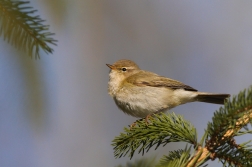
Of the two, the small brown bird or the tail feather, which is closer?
the tail feather

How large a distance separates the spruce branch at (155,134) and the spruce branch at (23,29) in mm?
748

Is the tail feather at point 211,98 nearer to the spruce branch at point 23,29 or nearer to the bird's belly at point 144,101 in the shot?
the bird's belly at point 144,101

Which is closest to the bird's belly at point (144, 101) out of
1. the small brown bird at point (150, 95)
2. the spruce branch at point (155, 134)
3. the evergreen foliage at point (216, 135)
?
the small brown bird at point (150, 95)

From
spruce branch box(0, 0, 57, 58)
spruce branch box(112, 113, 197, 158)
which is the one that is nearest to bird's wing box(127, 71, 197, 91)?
spruce branch box(112, 113, 197, 158)

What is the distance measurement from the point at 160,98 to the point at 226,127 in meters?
2.25

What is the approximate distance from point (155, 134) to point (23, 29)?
896mm

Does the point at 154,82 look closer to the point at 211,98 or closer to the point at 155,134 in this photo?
the point at 211,98

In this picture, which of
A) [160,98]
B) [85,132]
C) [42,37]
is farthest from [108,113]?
[42,37]

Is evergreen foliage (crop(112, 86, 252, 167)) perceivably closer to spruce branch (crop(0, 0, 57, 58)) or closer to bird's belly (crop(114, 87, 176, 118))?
spruce branch (crop(0, 0, 57, 58))

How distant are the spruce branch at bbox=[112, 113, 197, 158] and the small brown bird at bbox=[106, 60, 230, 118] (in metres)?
1.50

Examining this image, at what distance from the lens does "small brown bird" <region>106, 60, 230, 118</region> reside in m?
3.69

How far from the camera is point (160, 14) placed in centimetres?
733

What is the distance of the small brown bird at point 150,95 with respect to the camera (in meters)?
3.69

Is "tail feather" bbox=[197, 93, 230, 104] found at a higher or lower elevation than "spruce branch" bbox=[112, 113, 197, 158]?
higher
